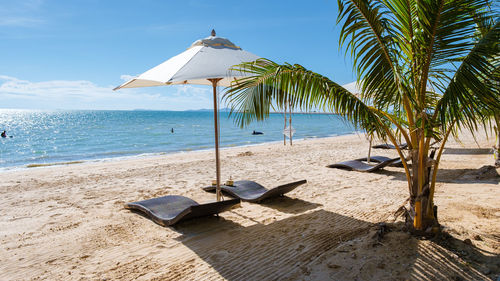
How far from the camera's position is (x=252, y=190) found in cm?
616

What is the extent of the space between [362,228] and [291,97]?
2221mm

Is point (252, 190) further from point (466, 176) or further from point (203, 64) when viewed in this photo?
point (466, 176)

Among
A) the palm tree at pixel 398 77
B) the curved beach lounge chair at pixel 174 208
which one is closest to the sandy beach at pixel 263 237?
the curved beach lounge chair at pixel 174 208

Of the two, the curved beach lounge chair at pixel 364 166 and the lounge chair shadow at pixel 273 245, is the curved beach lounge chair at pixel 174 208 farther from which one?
the curved beach lounge chair at pixel 364 166

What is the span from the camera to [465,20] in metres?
2.95

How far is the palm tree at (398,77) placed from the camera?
295 centimetres

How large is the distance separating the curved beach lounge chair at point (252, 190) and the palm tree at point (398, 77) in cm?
244

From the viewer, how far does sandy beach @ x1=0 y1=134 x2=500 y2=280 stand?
3104 mm

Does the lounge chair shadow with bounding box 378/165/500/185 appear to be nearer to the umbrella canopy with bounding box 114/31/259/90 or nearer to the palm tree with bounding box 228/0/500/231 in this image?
the palm tree with bounding box 228/0/500/231

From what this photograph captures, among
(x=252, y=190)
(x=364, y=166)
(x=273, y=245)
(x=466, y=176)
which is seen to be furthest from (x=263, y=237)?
(x=466, y=176)

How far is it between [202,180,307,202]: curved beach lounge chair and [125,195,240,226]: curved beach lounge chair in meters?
0.97

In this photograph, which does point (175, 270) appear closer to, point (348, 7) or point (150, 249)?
point (150, 249)

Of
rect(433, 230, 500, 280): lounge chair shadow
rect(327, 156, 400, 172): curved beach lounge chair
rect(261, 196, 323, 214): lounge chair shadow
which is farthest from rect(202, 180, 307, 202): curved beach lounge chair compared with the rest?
rect(327, 156, 400, 172): curved beach lounge chair

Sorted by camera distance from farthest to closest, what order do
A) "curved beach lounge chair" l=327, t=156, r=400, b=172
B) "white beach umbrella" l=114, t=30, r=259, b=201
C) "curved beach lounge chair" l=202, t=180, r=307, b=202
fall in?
"curved beach lounge chair" l=327, t=156, r=400, b=172
"curved beach lounge chair" l=202, t=180, r=307, b=202
"white beach umbrella" l=114, t=30, r=259, b=201
